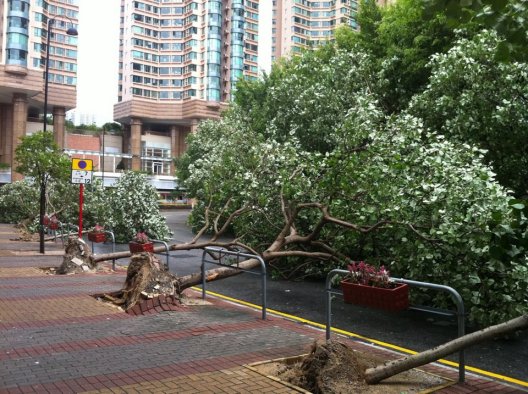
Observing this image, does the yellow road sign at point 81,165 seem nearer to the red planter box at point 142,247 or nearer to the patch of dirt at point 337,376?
the red planter box at point 142,247

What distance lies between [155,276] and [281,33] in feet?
369

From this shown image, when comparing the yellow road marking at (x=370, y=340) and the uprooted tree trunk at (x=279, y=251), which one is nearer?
the yellow road marking at (x=370, y=340)

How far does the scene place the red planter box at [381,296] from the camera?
568cm

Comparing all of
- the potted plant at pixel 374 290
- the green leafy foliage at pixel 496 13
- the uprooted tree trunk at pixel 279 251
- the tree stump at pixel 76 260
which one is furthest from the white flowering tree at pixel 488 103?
the tree stump at pixel 76 260

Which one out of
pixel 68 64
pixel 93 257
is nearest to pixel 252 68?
pixel 68 64

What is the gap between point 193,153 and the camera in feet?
138

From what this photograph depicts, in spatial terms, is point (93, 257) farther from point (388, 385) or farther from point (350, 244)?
point (388, 385)

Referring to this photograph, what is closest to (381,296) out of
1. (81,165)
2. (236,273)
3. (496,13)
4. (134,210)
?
(496,13)

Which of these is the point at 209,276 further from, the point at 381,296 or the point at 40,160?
the point at 40,160

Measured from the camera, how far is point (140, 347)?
6.20 meters

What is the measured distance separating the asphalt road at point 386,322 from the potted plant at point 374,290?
1415mm

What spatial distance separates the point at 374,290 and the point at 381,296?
0.35ft

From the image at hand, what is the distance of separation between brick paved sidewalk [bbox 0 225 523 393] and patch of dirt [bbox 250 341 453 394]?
0.24m

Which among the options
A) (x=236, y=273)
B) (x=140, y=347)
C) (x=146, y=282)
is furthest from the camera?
(x=236, y=273)
